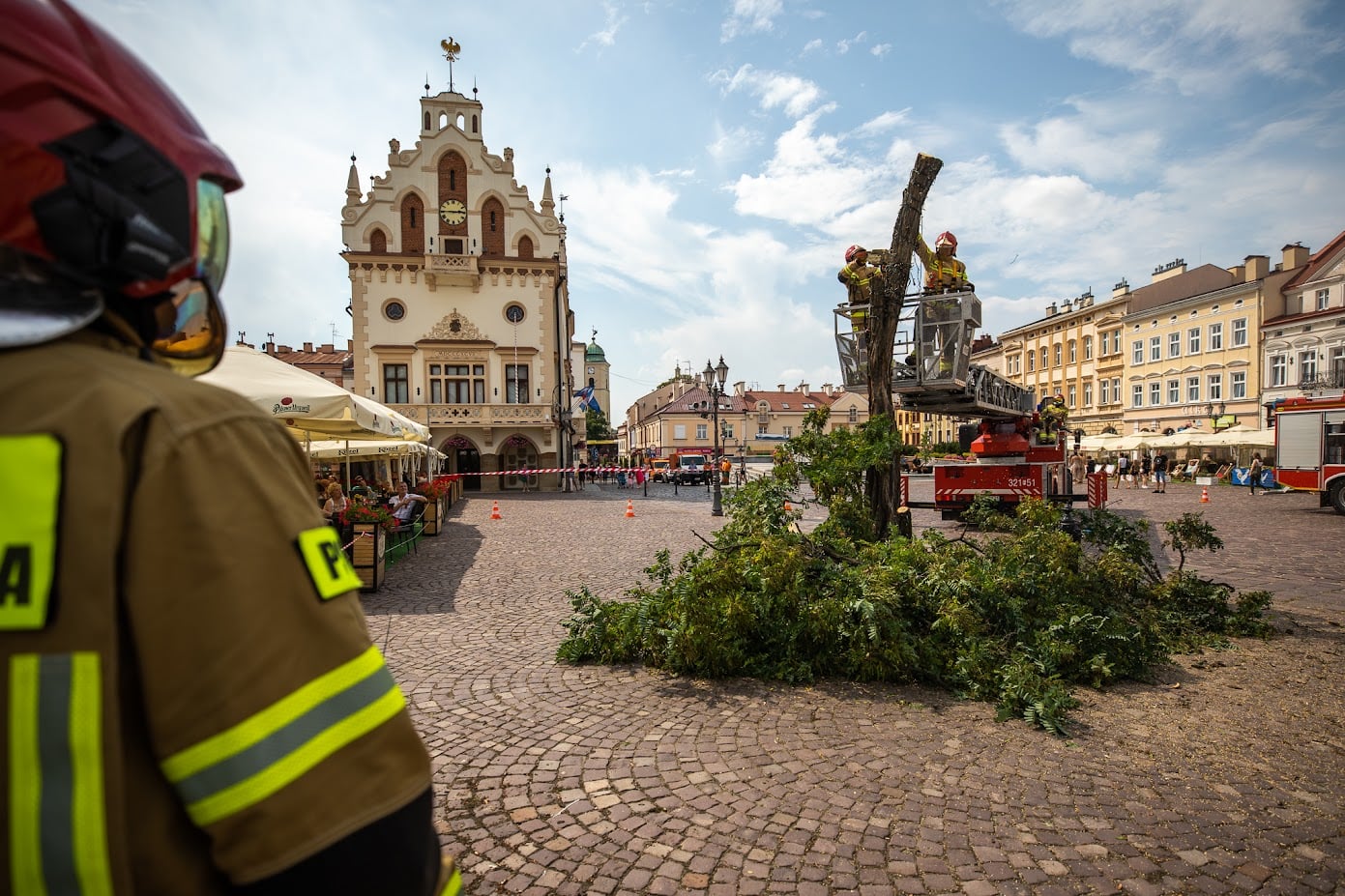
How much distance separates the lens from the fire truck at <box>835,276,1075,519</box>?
333 inches

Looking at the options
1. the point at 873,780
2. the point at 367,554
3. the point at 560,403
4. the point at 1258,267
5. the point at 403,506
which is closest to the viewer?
the point at 873,780

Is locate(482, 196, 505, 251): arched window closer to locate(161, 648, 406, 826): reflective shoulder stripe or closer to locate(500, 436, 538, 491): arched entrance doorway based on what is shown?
locate(500, 436, 538, 491): arched entrance doorway

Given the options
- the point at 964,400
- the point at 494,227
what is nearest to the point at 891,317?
the point at 964,400

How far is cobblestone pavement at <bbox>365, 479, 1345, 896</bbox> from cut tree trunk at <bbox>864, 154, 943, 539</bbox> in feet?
10.3

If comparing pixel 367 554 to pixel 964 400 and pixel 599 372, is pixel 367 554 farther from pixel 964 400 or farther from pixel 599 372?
pixel 599 372

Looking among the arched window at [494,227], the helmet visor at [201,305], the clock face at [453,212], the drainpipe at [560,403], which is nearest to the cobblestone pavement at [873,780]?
the helmet visor at [201,305]

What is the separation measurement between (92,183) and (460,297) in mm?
32533

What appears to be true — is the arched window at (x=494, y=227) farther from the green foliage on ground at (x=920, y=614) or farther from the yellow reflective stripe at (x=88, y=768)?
the yellow reflective stripe at (x=88, y=768)

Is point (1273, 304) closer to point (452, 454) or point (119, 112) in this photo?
point (452, 454)

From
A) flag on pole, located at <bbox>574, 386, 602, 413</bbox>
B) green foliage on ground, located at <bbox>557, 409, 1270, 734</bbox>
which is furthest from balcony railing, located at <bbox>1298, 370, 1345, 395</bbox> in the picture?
green foliage on ground, located at <bbox>557, 409, 1270, 734</bbox>

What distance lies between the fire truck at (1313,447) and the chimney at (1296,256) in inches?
1030

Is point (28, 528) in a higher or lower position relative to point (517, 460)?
higher

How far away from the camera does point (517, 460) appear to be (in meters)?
32.7

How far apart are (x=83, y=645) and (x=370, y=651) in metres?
0.34
